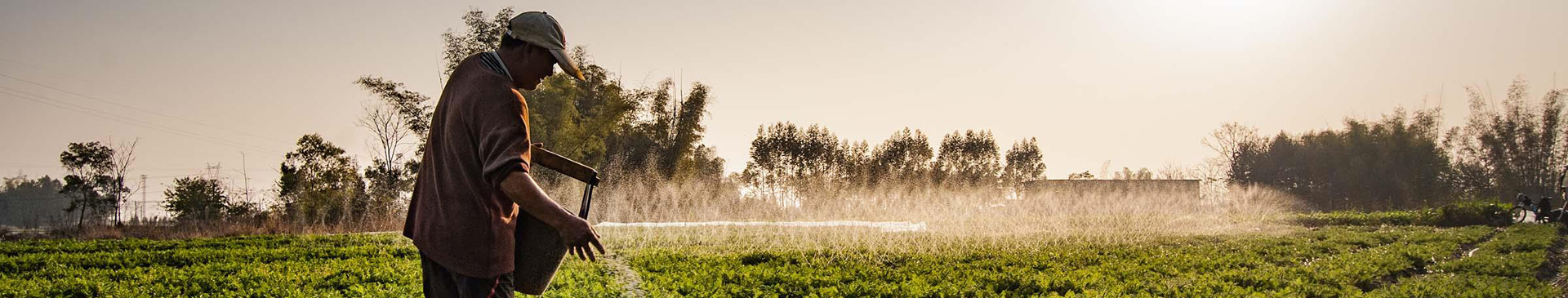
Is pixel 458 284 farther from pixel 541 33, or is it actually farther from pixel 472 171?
pixel 541 33

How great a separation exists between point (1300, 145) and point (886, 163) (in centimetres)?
2166

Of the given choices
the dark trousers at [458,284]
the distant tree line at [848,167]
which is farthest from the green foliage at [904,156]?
the dark trousers at [458,284]

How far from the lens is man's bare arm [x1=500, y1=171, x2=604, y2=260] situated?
1.95 metres

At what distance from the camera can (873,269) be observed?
842 cm

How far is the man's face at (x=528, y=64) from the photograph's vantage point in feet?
7.07

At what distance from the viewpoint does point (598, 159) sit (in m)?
29.1

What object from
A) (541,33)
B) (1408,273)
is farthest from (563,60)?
(1408,273)

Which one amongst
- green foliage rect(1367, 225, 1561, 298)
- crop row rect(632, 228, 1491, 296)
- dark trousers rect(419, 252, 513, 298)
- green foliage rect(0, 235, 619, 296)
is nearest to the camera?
dark trousers rect(419, 252, 513, 298)

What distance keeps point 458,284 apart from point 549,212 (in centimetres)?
43

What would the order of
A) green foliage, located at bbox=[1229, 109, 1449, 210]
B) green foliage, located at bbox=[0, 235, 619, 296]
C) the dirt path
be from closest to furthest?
green foliage, located at bbox=[0, 235, 619, 296], the dirt path, green foliage, located at bbox=[1229, 109, 1449, 210]

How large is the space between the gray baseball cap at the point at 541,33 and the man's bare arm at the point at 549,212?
11.6 inches

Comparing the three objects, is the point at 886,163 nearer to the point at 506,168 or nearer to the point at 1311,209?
the point at 1311,209

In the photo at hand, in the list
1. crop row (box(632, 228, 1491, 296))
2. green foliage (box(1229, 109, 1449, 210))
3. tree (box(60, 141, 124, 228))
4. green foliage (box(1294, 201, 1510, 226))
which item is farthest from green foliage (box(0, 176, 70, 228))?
green foliage (box(1229, 109, 1449, 210))

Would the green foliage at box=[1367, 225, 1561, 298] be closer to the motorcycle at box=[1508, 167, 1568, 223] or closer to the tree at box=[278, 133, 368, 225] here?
the motorcycle at box=[1508, 167, 1568, 223]
